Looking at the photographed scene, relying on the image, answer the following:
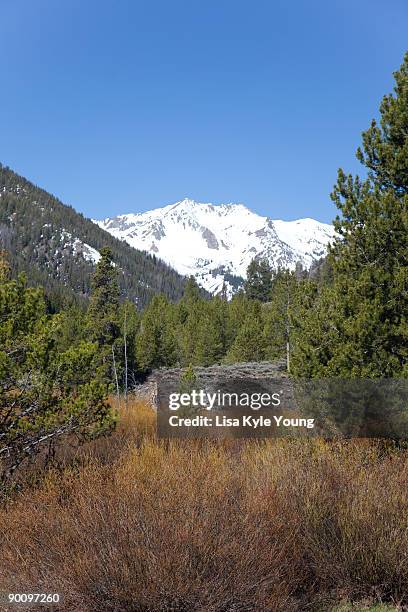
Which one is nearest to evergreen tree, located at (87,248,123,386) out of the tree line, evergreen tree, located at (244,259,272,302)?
the tree line

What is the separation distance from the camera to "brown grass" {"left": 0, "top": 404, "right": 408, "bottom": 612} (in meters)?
3.93

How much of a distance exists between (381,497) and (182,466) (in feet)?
7.00

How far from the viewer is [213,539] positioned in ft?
13.5

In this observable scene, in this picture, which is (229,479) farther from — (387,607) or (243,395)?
(243,395)

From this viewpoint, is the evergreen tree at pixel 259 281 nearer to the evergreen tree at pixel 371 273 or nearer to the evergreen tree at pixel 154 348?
the evergreen tree at pixel 154 348

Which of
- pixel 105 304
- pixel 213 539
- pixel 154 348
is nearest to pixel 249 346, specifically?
pixel 105 304

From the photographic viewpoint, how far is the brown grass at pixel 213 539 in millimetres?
3930

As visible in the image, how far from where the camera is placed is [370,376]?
303 inches

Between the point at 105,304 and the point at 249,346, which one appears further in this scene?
the point at 249,346
